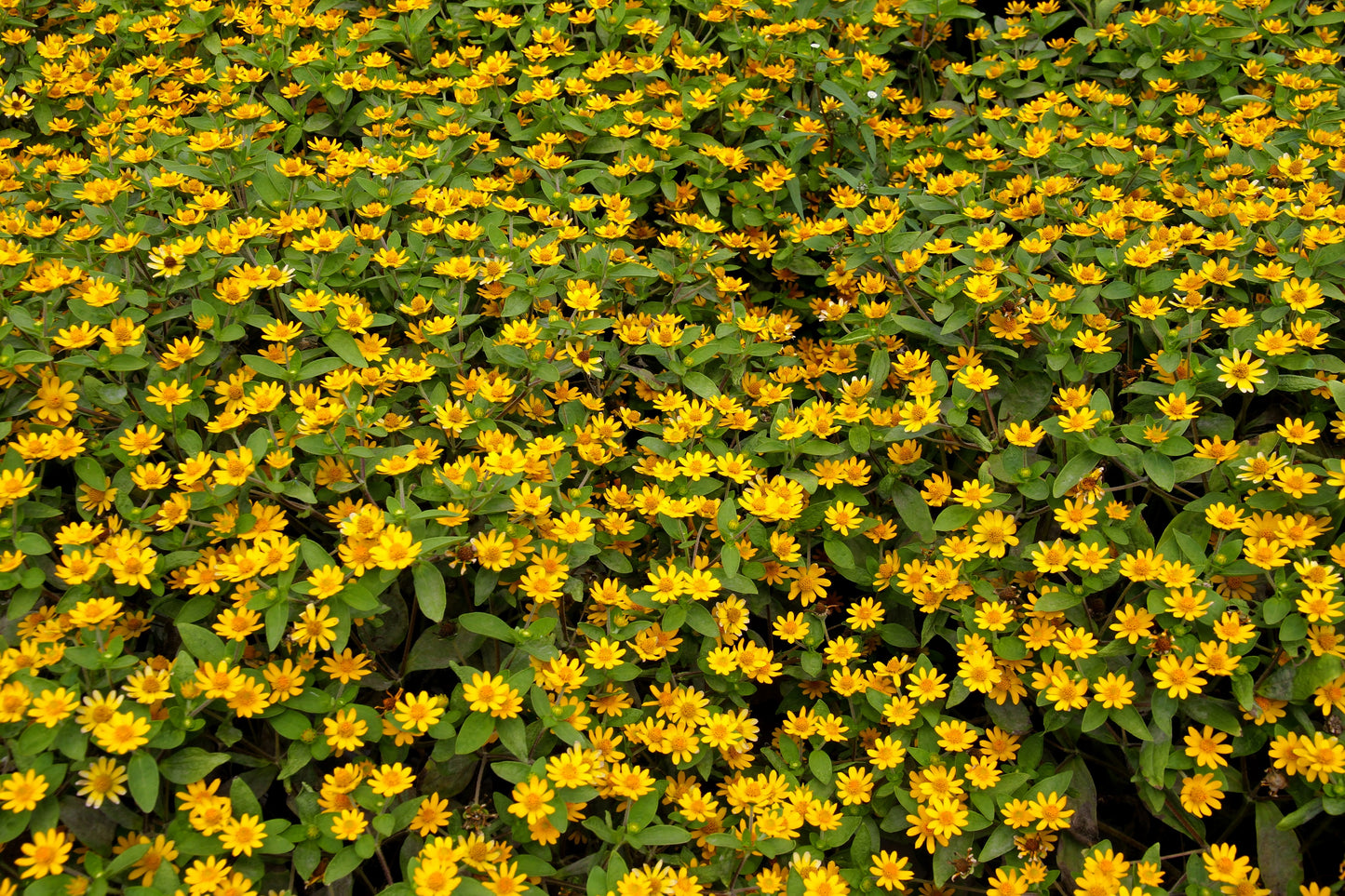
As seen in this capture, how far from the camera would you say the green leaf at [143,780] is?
1.94 meters

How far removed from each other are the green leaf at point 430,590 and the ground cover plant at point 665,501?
1cm

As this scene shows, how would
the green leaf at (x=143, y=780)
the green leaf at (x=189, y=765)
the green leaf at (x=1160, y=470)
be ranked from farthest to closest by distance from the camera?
1. the green leaf at (x=1160, y=470)
2. the green leaf at (x=189, y=765)
3. the green leaf at (x=143, y=780)

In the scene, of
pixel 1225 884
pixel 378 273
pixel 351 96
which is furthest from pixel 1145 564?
pixel 351 96

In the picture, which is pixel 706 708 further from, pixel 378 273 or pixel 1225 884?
pixel 378 273

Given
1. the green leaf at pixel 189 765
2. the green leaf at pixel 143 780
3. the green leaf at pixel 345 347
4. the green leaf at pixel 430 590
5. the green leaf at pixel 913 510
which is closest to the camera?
the green leaf at pixel 143 780

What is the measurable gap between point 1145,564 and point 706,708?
1062mm

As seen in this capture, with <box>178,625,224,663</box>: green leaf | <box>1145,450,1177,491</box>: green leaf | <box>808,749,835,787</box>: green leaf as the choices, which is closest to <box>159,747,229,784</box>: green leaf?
<box>178,625,224,663</box>: green leaf

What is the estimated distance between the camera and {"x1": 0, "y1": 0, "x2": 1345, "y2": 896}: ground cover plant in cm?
215

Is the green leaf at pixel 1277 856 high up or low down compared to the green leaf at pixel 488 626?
down

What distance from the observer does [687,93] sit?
3.69 metres

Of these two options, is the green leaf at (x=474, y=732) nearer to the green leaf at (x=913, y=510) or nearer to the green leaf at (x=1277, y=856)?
the green leaf at (x=913, y=510)

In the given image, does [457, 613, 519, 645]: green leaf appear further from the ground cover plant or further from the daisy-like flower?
the daisy-like flower

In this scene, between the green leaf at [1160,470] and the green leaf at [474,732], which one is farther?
the green leaf at [1160,470]

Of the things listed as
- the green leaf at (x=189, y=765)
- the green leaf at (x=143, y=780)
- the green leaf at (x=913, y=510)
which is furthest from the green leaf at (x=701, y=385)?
the green leaf at (x=143, y=780)
